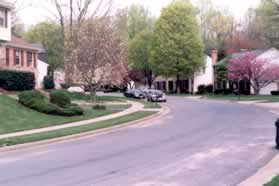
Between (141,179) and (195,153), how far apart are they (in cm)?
400

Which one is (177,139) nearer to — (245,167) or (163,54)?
(245,167)

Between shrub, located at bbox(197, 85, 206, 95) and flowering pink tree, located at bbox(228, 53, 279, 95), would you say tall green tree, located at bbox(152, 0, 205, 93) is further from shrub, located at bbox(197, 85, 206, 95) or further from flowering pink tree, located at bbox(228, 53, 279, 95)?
flowering pink tree, located at bbox(228, 53, 279, 95)

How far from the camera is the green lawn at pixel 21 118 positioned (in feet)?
73.9

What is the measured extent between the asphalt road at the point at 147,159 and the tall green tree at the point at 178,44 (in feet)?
166

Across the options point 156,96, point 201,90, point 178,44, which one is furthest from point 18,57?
point 201,90

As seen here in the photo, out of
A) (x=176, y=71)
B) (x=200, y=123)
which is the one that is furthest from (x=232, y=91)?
(x=200, y=123)

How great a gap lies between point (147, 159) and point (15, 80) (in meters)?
27.3

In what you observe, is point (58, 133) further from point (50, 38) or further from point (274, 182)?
point (50, 38)

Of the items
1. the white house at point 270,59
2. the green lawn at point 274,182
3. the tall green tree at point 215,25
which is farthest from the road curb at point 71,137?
the tall green tree at point 215,25

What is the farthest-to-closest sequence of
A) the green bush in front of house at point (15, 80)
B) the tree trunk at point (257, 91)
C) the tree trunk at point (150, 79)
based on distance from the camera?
the tree trunk at point (150, 79)
the tree trunk at point (257, 91)
the green bush in front of house at point (15, 80)

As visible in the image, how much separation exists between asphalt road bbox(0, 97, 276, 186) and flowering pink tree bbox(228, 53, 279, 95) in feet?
121

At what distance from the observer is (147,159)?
498 inches

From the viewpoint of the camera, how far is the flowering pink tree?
182 ft

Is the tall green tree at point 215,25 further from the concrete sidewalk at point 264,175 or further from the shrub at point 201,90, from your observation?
the concrete sidewalk at point 264,175
